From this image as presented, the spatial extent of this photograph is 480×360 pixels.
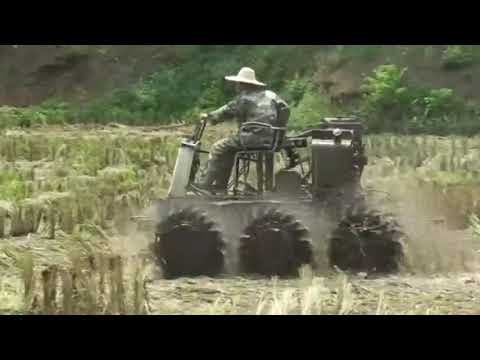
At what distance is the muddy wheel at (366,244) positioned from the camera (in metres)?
8.12

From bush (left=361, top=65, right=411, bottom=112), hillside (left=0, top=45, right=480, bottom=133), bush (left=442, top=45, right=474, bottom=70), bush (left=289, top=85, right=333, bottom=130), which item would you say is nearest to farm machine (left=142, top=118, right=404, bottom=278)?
bush (left=289, top=85, right=333, bottom=130)

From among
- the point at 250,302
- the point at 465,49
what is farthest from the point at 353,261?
the point at 465,49

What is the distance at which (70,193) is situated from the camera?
409 inches

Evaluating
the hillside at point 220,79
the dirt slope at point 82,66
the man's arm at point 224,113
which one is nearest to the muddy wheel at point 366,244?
the man's arm at point 224,113

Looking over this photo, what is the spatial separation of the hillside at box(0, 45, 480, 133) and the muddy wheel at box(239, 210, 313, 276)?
11.2 meters

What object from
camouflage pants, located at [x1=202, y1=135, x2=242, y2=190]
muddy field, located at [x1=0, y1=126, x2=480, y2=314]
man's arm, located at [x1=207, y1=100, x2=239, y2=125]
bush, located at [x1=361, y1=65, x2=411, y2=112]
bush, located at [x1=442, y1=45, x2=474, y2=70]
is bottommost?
muddy field, located at [x1=0, y1=126, x2=480, y2=314]

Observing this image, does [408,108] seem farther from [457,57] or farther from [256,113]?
[256,113]

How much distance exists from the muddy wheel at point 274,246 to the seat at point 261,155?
21.6 inches

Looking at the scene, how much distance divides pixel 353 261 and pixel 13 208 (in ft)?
11.4

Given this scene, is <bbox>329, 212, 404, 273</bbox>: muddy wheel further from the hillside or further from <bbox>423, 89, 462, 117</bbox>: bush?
<bbox>423, 89, 462, 117</bbox>: bush

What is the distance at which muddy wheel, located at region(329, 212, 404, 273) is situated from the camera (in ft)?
26.6

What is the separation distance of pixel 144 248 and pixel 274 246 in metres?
1.22

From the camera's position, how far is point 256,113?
8625 millimetres

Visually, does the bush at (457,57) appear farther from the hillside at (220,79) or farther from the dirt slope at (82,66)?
the dirt slope at (82,66)
